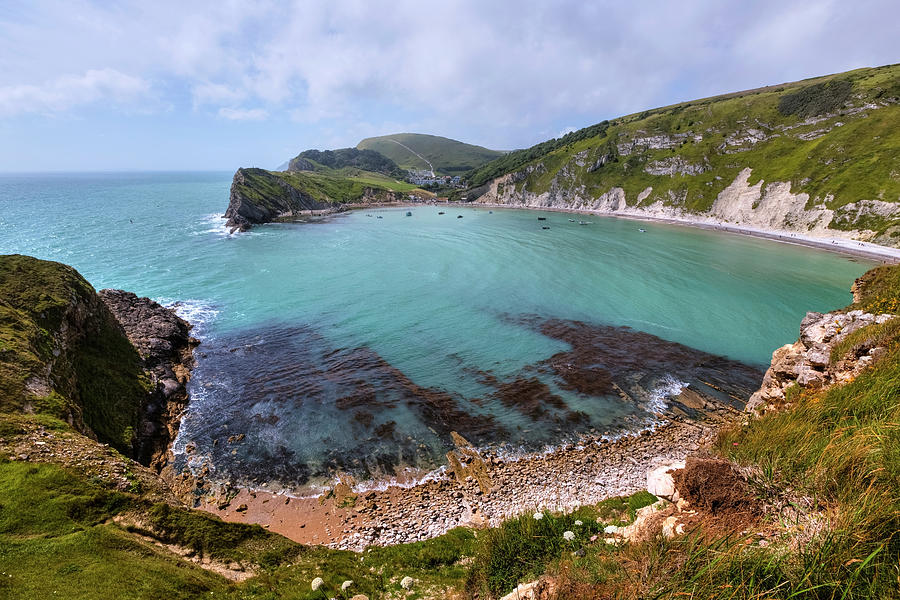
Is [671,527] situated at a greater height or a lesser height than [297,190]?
lesser

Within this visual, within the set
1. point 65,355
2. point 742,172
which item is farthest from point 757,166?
point 65,355

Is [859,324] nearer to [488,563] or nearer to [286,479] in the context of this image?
[488,563]

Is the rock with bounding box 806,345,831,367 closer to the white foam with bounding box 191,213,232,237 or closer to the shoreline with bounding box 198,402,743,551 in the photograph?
the shoreline with bounding box 198,402,743,551

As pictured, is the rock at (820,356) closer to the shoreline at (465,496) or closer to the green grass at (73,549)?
the shoreline at (465,496)

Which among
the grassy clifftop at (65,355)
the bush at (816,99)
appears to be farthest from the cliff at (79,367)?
the bush at (816,99)

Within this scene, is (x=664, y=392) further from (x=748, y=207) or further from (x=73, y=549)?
(x=748, y=207)

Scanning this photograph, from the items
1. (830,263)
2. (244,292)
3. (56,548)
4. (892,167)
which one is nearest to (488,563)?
(56,548)
